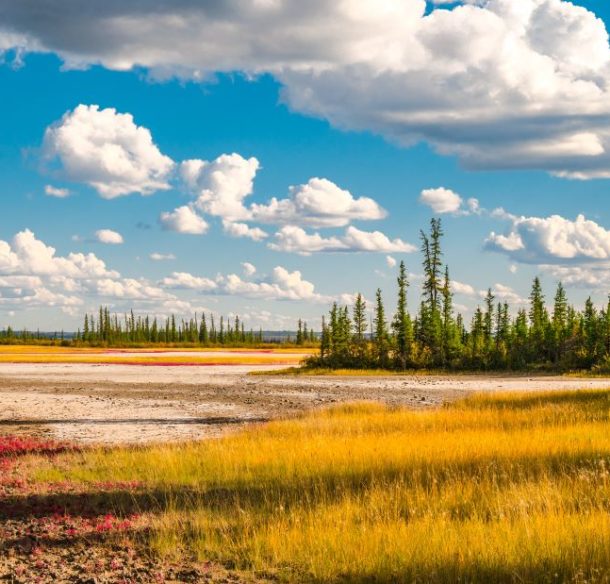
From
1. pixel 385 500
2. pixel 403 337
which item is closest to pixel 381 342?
pixel 403 337

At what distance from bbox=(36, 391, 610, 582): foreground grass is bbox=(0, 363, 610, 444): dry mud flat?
5064 mm

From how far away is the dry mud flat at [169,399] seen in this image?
73.8 feet

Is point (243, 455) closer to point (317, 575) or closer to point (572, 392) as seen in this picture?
point (317, 575)

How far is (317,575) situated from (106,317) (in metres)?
192

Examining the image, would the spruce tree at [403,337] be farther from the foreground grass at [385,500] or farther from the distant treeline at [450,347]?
the foreground grass at [385,500]

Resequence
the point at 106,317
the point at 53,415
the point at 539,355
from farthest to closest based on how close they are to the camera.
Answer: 1. the point at 106,317
2. the point at 539,355
3. the point at 53,415

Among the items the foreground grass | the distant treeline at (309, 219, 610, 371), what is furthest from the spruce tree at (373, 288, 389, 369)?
the foreground grass

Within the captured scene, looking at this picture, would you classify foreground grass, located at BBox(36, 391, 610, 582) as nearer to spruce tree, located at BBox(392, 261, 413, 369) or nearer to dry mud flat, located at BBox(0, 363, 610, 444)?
dry mud flat, located at BBox(0, 363, 610, 444)

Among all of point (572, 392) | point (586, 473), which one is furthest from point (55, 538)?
point (572, 392)

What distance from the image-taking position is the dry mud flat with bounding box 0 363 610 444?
22500 mm

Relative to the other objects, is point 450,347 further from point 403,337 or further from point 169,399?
point 169,399

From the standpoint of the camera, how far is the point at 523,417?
20.5 m

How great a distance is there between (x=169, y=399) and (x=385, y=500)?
2321 cm

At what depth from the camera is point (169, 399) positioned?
3234cm
